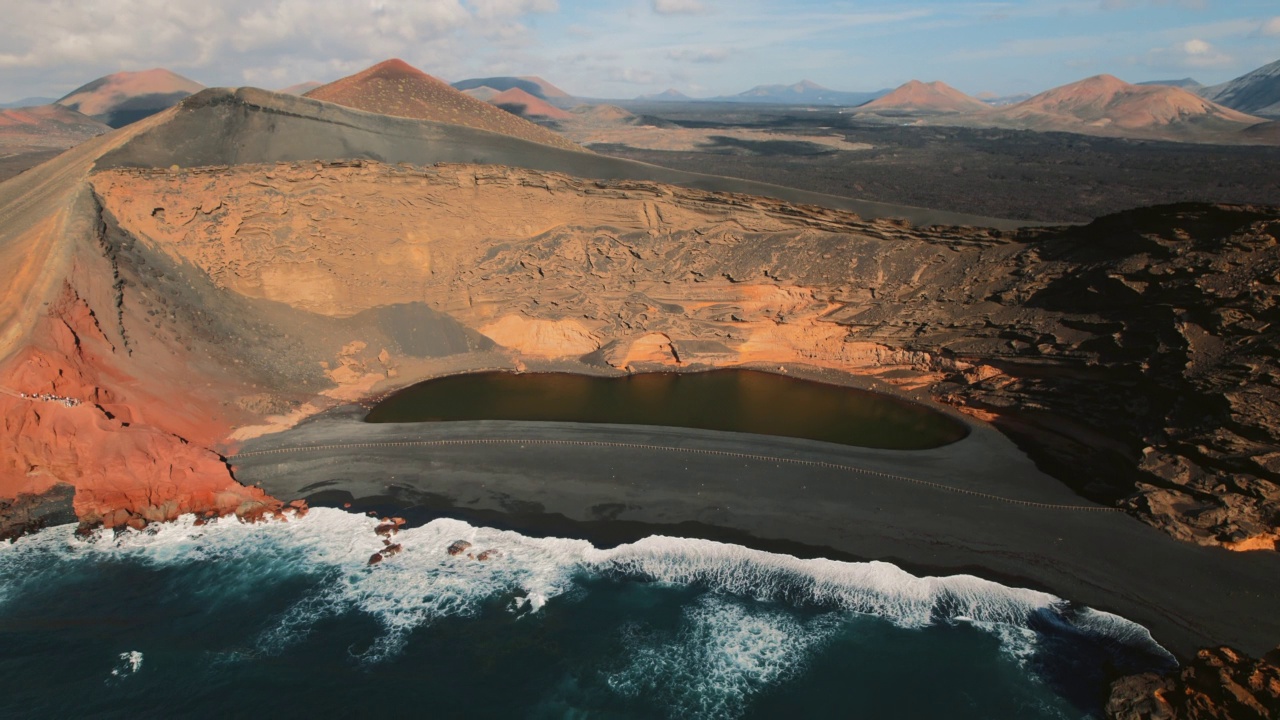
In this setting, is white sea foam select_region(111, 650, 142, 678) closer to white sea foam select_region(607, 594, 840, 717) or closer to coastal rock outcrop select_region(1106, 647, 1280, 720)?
white sea foam select_region(607, 594, 840, 717)

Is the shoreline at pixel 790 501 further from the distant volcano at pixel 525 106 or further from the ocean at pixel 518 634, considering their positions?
the distant volcano at pixel 525 106

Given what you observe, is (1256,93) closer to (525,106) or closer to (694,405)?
(525,106)

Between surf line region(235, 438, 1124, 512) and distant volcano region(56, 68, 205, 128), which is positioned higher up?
distant volcano region(56, 68, 205, 128)

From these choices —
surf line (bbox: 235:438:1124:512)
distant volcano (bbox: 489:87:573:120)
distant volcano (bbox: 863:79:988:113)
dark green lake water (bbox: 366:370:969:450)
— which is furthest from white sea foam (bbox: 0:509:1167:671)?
distant volcano (bbox: 863:79:988:113)

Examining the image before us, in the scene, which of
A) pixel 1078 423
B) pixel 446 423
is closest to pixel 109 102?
pixel 446 423

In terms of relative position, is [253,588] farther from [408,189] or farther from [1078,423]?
[1078,423]

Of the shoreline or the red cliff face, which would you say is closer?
the shoreline
